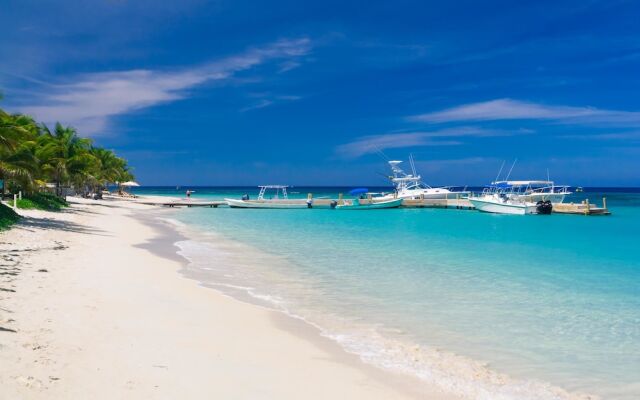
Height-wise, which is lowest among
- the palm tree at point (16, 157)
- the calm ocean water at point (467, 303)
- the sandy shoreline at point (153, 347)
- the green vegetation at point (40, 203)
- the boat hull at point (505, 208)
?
the calm ocean water at point (467, 303)

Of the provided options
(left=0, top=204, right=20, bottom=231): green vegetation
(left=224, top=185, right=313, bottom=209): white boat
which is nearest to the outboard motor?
(left=224, top=185, right=313, bottom=209): white boat

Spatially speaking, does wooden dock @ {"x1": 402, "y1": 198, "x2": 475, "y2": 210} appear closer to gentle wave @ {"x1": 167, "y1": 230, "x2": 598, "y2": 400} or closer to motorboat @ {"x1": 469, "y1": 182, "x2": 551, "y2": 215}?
motorboat @ {"x1": 469, "y1": 182, "x2": 551, "y2": 215}

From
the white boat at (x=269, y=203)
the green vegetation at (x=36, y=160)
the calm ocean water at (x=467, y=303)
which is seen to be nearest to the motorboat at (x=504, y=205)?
the white boat at (x=269, y=203)

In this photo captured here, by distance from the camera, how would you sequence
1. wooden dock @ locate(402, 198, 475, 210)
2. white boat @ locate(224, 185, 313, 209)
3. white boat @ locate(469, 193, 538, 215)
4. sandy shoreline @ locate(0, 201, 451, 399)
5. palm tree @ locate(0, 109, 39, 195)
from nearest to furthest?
sandy shoreline @ locate(0, 201, 451, 399), palm tree @ locate(0, 109, 39, 195), white boat @ locate(469, 193, 538, 215), white boat @ locate(224, 185, 313, 209), wooden dock @ locate(402, 198, 475, 210)

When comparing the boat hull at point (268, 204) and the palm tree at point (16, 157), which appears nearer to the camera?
the palm tree at point (16, 157)

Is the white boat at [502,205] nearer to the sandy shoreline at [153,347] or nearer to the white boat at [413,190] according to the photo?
the white boat at [413,190]

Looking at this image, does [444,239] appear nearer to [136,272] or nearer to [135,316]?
[136,272]

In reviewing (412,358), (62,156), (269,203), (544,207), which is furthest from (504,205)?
(412,358)

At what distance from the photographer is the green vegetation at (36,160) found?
19422 mm

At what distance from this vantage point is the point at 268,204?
188 ft

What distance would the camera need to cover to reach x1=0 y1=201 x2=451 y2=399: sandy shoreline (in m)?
5.34

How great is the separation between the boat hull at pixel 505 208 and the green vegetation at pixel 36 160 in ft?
133

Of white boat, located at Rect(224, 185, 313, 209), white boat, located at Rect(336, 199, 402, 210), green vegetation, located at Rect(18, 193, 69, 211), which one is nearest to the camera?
green vegetation, located at Rect(18, 193, 69, 211)

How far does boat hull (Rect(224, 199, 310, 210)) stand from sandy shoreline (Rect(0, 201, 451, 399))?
149 ft
